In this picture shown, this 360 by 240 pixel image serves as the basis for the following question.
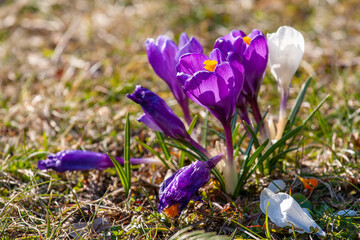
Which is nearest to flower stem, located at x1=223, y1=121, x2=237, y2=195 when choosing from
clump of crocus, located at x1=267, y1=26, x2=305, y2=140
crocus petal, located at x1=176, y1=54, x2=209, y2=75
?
crocus petal, located at x1=176, y1=54, x2=209, y2=75

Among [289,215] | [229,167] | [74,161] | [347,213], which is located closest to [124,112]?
[74,161]

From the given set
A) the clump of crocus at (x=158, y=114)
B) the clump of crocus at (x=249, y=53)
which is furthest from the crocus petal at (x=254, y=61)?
the clump of crocus at (x=158, y=114)

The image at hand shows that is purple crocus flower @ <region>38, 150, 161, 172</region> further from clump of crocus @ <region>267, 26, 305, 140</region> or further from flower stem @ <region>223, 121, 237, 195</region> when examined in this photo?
clump of crocus @ <region>267, 26, 305, 140</region>

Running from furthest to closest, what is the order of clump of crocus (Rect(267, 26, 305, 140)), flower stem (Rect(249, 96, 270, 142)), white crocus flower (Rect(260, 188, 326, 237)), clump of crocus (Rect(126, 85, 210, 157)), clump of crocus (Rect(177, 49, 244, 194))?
flower stem (Rect(249, 96, 270, 142))
clump of crocus (Rect(267, 26, 305, 140))
clump of crocus (Rect(126, 85, 210, 157))
white crocus flower (Rect(260, 188, 326, 237))
clump of crocus (Rect(177, 49, 244, 194))

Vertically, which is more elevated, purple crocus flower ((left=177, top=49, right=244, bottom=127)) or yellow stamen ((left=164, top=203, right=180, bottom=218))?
purple crocus flower ((left=177, top=49, right=244, bottom=127))

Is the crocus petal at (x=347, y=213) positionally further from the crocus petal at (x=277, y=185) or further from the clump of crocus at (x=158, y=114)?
the clump of crocus at (x=158, y=114)

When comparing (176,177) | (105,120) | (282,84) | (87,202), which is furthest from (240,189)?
(105,120)
